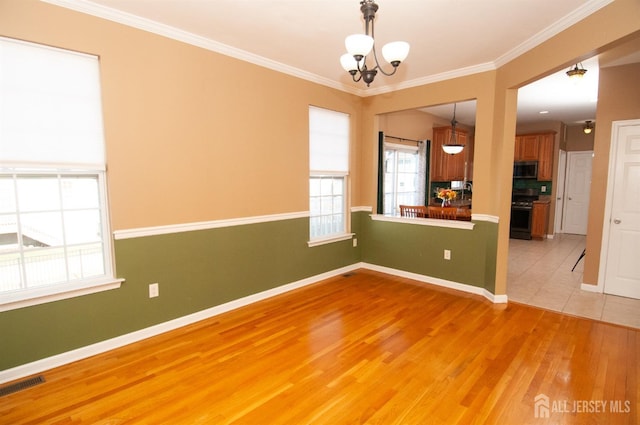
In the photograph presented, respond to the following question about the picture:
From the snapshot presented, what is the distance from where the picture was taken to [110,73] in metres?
2.64

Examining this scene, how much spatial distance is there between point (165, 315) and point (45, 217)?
4.19ft

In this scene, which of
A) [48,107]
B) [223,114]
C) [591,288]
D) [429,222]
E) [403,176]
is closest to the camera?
[48,107]

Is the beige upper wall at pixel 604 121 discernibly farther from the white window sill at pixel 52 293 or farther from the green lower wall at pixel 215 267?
the white window sill at pixel 52 293

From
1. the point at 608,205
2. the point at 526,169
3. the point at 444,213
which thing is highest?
the point at 526,169

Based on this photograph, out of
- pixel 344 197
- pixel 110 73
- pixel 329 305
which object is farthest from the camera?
pixel 344 197

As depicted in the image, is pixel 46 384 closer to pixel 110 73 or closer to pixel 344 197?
pixel 110 73

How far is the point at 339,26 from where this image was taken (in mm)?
2863

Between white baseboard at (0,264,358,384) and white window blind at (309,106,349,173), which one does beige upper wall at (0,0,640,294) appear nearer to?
white window blind at (309,106,349,173)

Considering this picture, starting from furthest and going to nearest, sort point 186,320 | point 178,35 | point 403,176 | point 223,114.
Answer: point 403,176 < point 223,114 < point 186,320 < point 178,35

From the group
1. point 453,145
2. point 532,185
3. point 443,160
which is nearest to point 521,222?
point 532,185

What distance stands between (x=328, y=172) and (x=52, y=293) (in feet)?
10.6

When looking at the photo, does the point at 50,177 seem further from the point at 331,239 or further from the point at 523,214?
the point at 523,214

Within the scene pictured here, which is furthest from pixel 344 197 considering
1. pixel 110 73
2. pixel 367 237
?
pixel 110 73

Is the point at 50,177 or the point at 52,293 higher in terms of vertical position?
the point at 50,177
